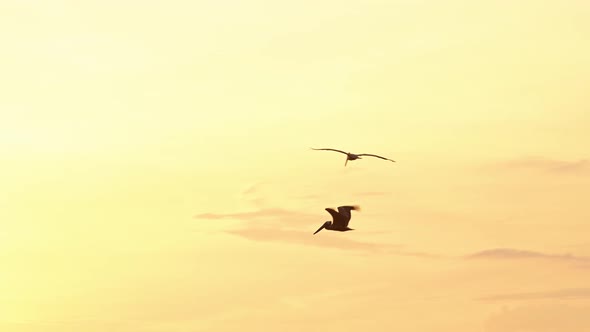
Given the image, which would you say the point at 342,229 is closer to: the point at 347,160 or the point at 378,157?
the point at 347,160

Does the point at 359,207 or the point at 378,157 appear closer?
the point at 378,157

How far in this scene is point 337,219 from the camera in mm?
178375

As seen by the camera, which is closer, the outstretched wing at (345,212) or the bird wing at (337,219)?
the outstretched wing at (345,212)

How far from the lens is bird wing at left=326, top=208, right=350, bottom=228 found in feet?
584

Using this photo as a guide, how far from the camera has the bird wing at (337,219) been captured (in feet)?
584

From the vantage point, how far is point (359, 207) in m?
173

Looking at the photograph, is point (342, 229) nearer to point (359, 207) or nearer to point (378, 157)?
point (359, 207)

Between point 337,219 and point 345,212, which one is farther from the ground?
point 345,212

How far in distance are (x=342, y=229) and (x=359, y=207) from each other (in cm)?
724

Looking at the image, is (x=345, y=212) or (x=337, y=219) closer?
(x=345, y=212)

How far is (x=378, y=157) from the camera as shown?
15900 centimetres

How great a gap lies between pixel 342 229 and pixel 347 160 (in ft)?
39.1

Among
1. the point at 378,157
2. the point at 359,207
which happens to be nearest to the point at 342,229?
the point at 359,207

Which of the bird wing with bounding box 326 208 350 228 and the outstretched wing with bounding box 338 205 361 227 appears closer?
Answer: the outstretched wing with bounding box 338 205 361 227
